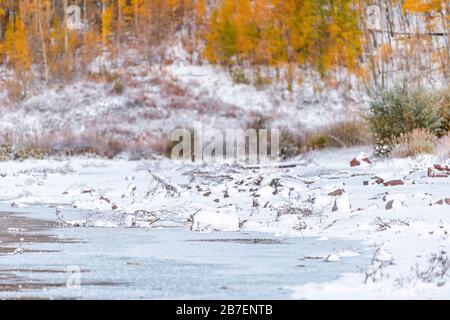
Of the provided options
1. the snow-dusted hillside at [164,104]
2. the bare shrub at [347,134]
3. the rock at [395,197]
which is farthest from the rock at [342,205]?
the snow-dusted hillside at [164,104]

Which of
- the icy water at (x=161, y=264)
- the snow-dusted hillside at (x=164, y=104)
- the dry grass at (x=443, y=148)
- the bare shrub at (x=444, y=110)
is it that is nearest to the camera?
the icy water at (x=161, y=264)

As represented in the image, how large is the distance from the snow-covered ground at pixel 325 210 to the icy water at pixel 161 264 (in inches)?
9.5

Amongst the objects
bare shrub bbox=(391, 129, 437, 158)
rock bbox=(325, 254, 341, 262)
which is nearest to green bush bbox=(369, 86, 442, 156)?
bare shrub bbox=(391, 129, 437, 158)

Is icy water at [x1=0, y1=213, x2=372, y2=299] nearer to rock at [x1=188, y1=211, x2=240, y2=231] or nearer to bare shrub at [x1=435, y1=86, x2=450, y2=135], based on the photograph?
rock at [x1=188, y1=211, x2=240, y2=231]

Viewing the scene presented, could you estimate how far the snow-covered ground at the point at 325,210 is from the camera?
5.10m

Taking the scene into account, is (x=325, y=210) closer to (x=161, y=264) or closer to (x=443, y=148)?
(x=161, y=264)

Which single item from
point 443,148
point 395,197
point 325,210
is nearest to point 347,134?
point 443,148

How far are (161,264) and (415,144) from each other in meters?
11.1

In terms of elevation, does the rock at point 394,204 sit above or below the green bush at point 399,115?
below

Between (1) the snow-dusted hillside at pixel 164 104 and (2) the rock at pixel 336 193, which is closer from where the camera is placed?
(2) the rock at pixel 336 193

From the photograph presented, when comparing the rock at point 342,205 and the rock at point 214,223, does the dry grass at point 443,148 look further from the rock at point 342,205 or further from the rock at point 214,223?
the rock at point 214,223

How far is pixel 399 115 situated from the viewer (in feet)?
62.4
